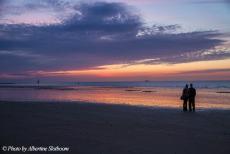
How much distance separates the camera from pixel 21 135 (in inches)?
505

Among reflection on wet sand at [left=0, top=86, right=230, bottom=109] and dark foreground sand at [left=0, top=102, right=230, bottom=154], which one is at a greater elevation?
reflection on wet sand at [left=0, top=86, right=230, bottom=109]

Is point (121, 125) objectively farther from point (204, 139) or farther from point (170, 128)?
point (204, 139)

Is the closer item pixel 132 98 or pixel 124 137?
pixel 124 137

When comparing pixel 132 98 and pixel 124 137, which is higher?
pixel 132 98

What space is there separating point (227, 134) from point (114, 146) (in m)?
5.74

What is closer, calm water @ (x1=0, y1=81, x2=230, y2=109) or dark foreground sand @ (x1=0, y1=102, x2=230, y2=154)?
dark foreground sand @ (x1=0, y1=102, x2=230, y2=154)

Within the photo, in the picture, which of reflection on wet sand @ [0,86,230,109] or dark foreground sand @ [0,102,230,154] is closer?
dark foreground sand @ [0,102,230,154]

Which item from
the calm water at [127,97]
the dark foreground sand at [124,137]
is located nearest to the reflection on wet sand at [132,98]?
the calm water at [127,97]

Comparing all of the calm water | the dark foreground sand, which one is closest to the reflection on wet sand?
the calm water

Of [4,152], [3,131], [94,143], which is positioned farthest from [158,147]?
[3,131]

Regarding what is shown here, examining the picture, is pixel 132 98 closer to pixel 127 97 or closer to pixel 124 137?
pixel 127 97

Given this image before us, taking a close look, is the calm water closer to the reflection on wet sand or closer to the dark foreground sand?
the reflection on wet sand

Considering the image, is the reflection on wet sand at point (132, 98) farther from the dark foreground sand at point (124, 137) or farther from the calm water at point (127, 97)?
the dark foreground sand at point (124, 137)

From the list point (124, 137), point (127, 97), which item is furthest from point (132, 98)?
point (124, 137)
